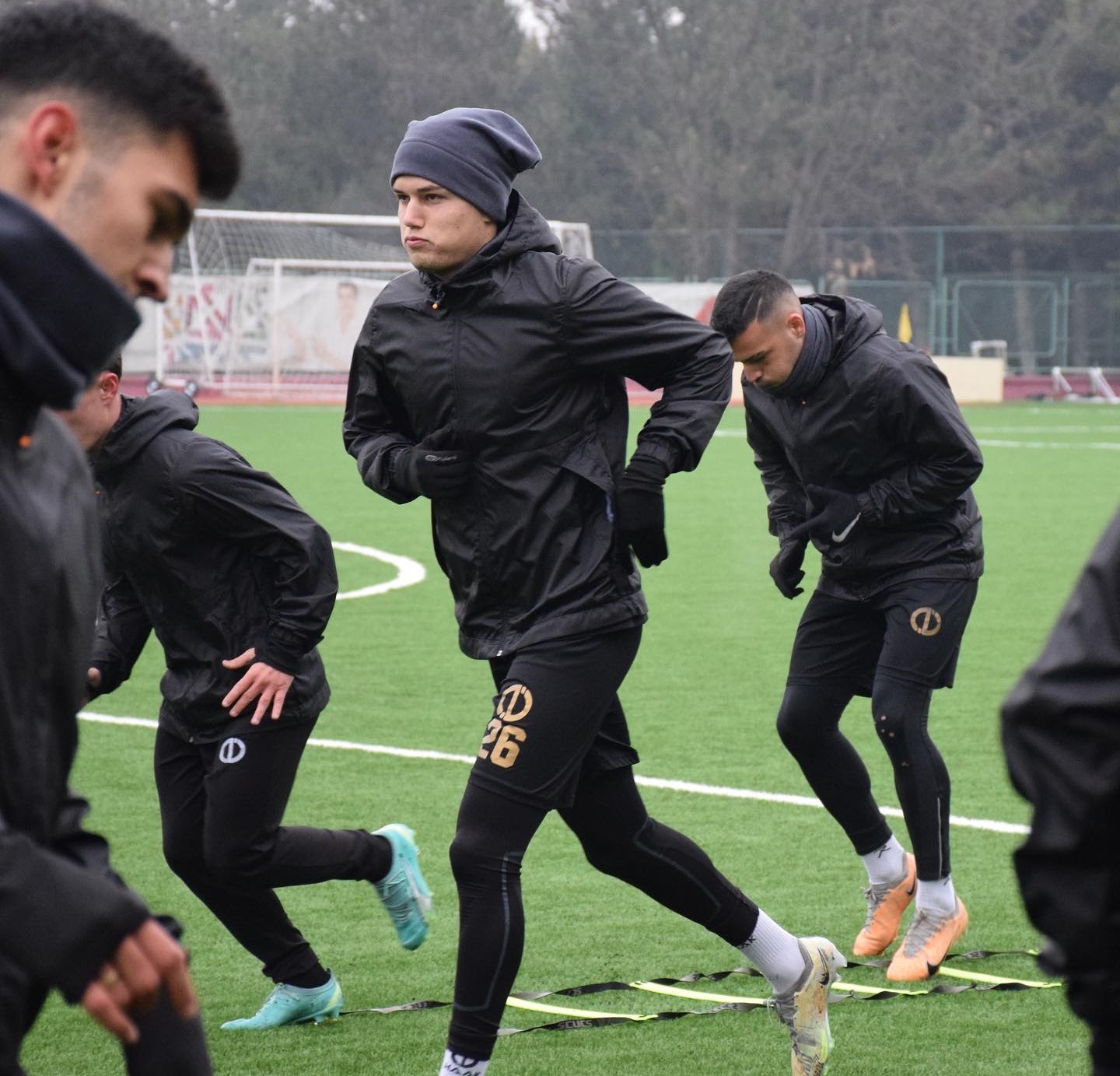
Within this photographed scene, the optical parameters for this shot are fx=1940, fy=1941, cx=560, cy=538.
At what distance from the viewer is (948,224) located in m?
53.2

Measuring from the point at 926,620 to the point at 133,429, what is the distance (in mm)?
2375

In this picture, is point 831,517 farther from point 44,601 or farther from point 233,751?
point 44,601

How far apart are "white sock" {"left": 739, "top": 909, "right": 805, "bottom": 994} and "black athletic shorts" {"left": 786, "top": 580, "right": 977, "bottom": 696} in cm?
128

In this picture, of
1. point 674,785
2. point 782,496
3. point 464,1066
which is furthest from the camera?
point 674,785

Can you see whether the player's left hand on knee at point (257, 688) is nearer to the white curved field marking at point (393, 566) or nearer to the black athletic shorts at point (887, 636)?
the black athletic shorts at point (887, 636)

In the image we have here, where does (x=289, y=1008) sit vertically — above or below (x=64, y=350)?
below

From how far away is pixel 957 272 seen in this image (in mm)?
49281

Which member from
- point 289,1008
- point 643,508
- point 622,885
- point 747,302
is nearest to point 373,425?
point 643,508

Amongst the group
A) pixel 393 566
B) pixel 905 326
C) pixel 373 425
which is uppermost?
pixel 373 425

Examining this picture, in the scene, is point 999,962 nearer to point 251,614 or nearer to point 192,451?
point 251,614

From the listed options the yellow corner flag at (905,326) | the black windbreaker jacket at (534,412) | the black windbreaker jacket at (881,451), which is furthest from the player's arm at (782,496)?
the yellow corner flag at (905,326)

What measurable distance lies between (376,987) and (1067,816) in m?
3.69

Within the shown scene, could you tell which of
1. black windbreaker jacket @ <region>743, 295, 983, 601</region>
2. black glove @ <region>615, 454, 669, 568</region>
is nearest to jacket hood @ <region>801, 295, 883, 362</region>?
black windbreaker jacket @ <region>743, 295, 983, 601</region>

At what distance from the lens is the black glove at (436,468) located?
4.44m
